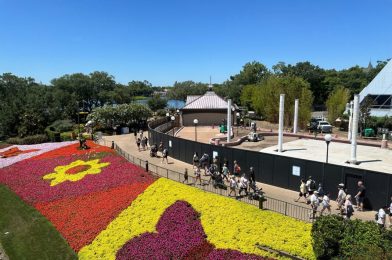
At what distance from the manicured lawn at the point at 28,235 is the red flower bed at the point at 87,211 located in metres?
0.45

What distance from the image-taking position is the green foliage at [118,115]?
49.9m

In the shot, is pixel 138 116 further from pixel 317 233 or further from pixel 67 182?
pixel 317 233

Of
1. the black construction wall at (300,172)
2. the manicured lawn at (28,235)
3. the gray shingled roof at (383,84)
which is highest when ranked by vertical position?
the gray shingled roof at (383,84)

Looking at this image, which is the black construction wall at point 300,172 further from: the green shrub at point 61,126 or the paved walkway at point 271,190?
the green shrub at point 61,126

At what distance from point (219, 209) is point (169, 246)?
359cm

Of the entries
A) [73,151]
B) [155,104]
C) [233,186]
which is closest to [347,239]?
[233,186]

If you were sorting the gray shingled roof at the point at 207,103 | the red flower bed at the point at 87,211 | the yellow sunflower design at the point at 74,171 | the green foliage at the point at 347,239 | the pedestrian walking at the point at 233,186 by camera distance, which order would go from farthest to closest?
the gray shingled roof at the point at 207,103, the yellow sunflower design at the point at 74,171, the pedestrian walking at the point at 233,186, the red flower bed at the point at 87,211, the green foliage at the point at 347,239

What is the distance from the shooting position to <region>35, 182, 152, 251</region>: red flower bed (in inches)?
677

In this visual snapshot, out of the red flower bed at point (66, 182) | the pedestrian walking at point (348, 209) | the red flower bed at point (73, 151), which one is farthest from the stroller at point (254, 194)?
the red flower bed at point (73, 151)

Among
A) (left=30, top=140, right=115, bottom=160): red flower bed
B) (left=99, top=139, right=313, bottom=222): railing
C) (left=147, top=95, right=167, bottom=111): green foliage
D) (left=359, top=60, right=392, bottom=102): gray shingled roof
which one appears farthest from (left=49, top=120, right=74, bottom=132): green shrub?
(left=359, top=60, right=392, bottom=102): gray shingled roof

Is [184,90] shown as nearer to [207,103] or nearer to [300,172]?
[207,103]

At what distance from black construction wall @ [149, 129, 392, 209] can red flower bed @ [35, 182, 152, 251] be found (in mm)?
5688

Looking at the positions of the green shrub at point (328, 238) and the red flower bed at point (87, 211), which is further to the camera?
the red flower bed at point (87, 211)

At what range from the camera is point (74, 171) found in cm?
2712
